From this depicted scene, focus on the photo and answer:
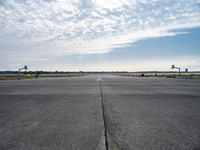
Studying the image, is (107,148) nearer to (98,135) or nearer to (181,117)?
(98,135)

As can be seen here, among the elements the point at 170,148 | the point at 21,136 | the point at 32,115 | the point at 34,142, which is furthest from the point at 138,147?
the point at 32,115

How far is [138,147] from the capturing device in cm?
414

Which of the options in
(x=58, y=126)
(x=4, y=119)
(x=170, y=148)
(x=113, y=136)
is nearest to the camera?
(x=170, y=148)

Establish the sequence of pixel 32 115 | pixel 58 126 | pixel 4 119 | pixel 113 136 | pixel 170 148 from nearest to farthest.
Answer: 1. pixel 170 148
2. pixel 113 136
3. pixel 58 126
4. pixel 4 119
5. pixel 32 115

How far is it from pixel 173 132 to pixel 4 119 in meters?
5.29

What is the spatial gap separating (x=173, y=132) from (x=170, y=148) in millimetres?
1170

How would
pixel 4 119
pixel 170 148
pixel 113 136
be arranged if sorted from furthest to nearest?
pixel 4 119 → pixel 113 136 → pixel 170 148

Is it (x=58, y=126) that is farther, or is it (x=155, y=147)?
(x=58, y=126)

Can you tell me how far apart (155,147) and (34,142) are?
2.61 m

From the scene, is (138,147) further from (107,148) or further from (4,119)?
(4,119)

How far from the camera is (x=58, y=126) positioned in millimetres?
5812

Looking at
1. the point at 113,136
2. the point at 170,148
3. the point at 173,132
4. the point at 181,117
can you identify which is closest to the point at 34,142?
the point at 113,136

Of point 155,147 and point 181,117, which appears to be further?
point 181,117

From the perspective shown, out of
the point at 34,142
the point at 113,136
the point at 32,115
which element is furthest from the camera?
the point at 32,115
